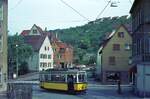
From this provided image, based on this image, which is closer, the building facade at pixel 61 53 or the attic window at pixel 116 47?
the attic window at pixel 116 47

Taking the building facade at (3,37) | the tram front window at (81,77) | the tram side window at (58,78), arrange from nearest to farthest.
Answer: the building facade at (3,37) < the tram front window at (81,77) < the tram side window at (58,78)

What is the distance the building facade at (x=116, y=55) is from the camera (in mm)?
84688

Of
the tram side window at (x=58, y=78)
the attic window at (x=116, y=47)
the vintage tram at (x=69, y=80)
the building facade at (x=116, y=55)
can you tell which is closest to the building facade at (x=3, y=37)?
the tram side window at (x=58, y=78)

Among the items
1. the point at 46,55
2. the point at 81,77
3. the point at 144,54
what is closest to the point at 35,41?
the point at 46,55

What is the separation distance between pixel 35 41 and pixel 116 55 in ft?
121

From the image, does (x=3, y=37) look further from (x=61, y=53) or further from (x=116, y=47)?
(x=61, y=53)

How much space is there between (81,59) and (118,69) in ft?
224

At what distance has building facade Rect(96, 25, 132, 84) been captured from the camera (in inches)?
3334

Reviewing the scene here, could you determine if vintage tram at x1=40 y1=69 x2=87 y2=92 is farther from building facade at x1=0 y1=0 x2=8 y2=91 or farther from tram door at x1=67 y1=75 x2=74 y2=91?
building facade at x1=0 y1=0 x2=8 y2=91

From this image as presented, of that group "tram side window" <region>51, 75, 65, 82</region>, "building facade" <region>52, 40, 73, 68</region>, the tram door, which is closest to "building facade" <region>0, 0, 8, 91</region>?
"tram side window" <region>51, 75, 65, 82</region>

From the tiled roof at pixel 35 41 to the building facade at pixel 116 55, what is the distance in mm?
31578

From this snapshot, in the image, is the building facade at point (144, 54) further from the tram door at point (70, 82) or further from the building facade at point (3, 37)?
the building facade at point (3, 37)

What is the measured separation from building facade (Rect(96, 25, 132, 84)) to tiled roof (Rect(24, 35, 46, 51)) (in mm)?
31578

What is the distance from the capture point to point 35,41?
119 meters
